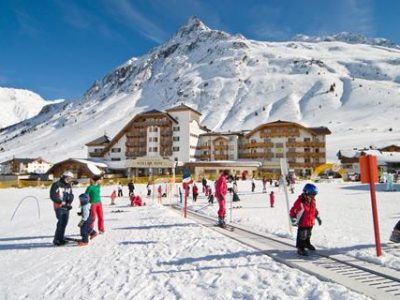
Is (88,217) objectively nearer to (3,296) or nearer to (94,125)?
(3,296)

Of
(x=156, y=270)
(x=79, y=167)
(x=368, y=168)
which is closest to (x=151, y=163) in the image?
(x=79, y=167)

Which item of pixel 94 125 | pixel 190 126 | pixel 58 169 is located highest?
pixel 94 125

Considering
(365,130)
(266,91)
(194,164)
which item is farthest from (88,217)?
(266,91)

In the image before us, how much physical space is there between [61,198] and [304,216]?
6.21m

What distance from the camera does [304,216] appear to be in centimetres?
840

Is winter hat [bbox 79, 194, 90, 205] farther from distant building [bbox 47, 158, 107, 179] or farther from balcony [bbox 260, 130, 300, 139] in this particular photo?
balcony [bbox 260, 130, 300, 139]

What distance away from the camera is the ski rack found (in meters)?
5.99

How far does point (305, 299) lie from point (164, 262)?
3422 mm

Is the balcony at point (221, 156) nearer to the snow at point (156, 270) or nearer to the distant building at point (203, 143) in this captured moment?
the distant building at point (203, 143)

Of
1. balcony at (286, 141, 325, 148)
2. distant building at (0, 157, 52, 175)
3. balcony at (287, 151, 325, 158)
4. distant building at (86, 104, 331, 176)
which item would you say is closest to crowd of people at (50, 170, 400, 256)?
distant building at (86, 104, 331, 176)

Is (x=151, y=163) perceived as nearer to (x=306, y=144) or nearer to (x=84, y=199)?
(x=306, y=144)

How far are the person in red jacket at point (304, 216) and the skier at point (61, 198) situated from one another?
5887 millimetres

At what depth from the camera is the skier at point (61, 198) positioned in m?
10.4

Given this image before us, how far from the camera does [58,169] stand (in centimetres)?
7719
